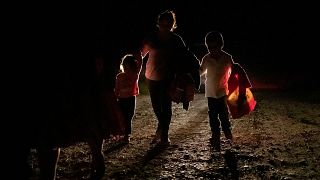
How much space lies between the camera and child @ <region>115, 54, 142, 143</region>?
22.1ft

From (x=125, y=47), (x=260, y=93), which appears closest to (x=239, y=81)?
(x=260, y=93)

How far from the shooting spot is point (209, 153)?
6008 millimetres

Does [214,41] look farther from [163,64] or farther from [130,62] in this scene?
[130,62]

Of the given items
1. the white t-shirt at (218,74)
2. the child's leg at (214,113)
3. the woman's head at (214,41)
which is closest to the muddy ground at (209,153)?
the child's leg at (214,113)

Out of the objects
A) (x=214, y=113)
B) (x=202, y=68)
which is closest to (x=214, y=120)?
(x=214, y=113)

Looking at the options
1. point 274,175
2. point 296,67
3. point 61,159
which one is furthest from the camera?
point 296,67

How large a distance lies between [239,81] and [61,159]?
2.80 meters

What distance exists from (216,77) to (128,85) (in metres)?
1.36

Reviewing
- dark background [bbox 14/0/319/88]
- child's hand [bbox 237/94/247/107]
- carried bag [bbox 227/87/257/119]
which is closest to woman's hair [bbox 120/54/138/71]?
carried bag [bbox 227/87/257/119]

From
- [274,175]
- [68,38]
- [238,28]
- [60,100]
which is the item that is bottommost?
[274,175]

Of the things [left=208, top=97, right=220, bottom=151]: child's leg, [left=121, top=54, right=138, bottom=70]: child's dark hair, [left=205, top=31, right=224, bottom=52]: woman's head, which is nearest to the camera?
[left=205, top=31, right=224, bottom=52]: woman's head

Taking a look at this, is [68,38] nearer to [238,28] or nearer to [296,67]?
[296,67]

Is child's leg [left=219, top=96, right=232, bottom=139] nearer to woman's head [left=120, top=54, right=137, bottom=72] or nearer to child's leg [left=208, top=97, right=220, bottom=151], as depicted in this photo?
child's leg [left=208, top=97, right=220, bottom=151]

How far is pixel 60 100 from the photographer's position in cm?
405
